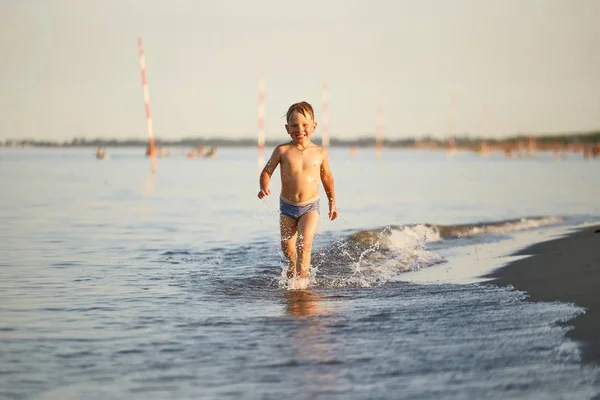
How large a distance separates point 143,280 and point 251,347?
401 cm

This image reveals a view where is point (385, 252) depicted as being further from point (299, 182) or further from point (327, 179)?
point (299, 182)

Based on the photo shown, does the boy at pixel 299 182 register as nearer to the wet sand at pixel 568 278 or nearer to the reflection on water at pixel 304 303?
the reflection on water at pixel 304 303

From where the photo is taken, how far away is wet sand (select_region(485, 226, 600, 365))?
6.72m

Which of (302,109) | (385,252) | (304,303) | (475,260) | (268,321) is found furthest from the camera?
(385,252)

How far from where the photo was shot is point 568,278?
31.8 feet

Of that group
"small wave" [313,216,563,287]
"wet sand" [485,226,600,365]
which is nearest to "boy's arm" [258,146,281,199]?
"small wave" [313,216,563,287]

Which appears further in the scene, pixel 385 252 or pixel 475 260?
pixel 385 252

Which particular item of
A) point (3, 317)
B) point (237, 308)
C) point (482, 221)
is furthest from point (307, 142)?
point (482, 221)

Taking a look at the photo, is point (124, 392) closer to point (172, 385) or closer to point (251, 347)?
point (172, 385)

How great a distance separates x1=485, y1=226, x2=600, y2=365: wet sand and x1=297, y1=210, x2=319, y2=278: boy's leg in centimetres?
204

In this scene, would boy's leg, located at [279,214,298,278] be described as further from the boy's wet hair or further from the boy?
the boy's wet hair

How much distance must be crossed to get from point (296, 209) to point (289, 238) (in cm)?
35

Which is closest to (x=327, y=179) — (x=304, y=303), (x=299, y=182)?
(x=299, y=182)

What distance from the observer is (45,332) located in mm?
6863
